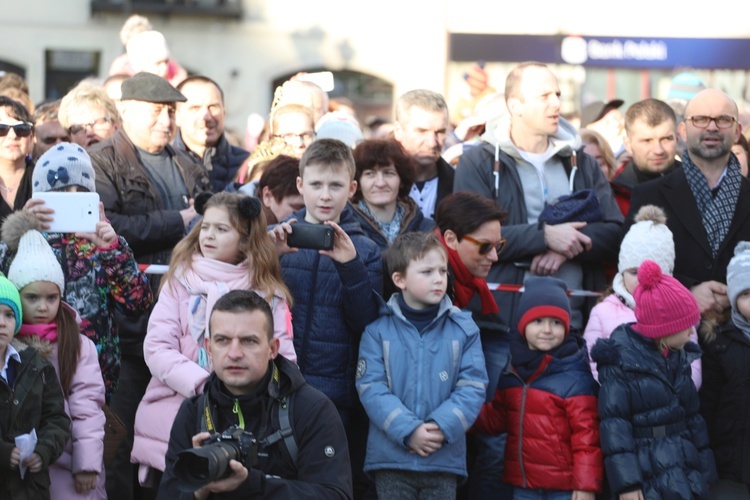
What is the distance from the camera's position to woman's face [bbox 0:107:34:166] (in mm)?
7418

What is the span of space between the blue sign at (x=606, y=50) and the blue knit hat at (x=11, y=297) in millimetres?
17318

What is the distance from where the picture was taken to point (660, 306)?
266 inches

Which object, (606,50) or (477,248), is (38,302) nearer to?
(477,248)

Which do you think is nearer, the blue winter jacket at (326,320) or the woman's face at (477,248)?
the blue winter jacket at (326,320)

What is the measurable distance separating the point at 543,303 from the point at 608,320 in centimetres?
62

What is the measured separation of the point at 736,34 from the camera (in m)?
23.6

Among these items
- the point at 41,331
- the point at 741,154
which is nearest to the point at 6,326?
the point at 41,331

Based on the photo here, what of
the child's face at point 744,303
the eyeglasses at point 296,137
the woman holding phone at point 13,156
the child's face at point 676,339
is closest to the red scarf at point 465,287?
the child's face at point 676,339

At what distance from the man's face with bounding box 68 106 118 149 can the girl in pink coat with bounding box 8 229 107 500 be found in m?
2.42

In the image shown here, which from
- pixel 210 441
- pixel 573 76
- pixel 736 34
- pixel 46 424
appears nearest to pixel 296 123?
pixel 46 424

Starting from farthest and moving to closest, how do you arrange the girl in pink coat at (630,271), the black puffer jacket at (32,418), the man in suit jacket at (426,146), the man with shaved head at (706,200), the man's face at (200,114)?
the man's face at (200,114) < the man in suit jacket at (426,146) < the man with shaved head at (706,200) < the girl in pink coat at (630,271) < the black puffer jacket at (32,418)

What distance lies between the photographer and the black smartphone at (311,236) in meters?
6.32

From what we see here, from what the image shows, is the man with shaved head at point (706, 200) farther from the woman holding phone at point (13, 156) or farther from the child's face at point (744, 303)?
the woman holding phone at point (13, 156)

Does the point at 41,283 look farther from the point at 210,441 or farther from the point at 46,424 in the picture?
the point at 210,441
